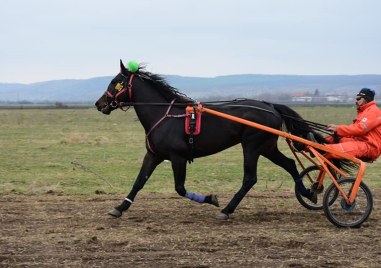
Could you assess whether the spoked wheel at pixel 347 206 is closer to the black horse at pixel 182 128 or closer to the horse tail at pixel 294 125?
the black horse at pixel 182 128

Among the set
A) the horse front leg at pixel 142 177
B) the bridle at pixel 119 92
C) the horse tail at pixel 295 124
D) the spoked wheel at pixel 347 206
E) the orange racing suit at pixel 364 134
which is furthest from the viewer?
the horse tail at pixel 295 124

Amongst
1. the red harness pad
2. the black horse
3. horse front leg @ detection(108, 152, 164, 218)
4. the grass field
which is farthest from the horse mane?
the grass field

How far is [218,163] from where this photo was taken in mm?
16812

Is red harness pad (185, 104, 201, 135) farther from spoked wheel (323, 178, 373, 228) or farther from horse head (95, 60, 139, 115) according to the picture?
spoked wheel (323, 178, 373, 228)

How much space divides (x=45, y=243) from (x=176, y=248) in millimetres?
1532

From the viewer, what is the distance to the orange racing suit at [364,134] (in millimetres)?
7836

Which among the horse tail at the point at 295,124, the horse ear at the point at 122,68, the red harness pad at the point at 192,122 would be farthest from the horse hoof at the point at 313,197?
the horse ear at the point at 122,68

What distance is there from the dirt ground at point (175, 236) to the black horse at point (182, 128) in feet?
1.55

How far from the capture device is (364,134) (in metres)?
7.96

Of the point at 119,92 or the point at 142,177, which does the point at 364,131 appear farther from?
the point at 119,92

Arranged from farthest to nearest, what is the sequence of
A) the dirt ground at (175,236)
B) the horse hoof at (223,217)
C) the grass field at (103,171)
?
the grass field at (103,171) → the horse hoof at (223,217) → the dirt ground at (175,236)

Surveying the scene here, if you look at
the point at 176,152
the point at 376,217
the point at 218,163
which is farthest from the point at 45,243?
the point at 218,163

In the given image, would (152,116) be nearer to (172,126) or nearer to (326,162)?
(172,126)

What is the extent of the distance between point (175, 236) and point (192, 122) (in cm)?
179
